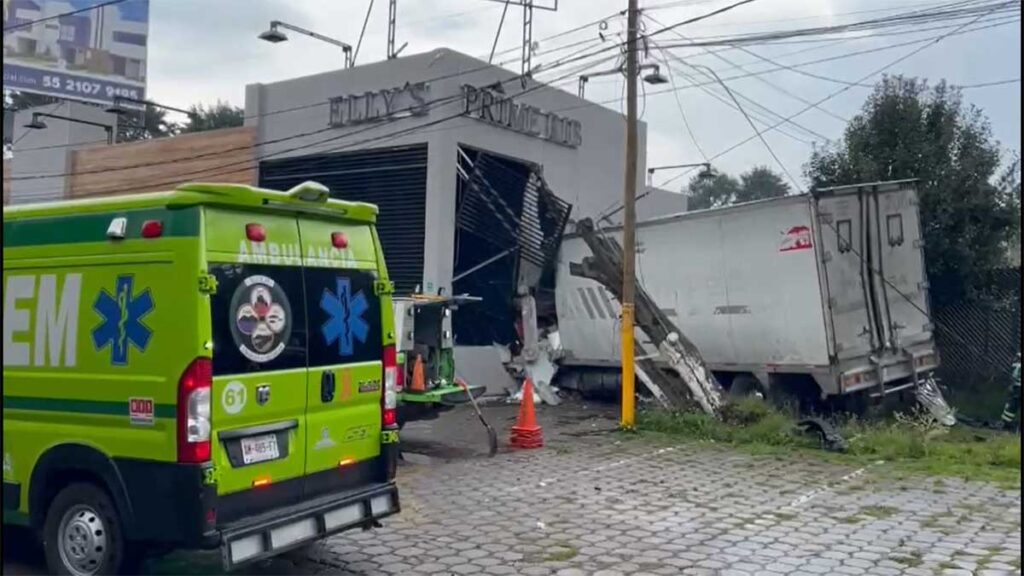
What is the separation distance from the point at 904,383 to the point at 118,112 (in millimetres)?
21078

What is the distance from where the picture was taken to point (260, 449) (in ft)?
19.2

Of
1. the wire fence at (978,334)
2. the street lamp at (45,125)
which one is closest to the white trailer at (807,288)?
the wire fence at (978,334)

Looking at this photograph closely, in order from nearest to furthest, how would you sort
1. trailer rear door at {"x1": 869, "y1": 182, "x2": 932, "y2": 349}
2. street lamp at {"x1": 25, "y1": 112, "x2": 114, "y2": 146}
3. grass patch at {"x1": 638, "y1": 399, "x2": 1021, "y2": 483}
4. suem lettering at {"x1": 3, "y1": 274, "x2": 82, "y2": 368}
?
1. suem lettering at {"x1": 3, "y1": 274, "x2": 82, "y2": 368}
2. grass patch at {"x1": 638, "y1": 399, "x2": 1021, "y2": 483}
3. trailer rear door at {"x1": 869, "y1": 182, "x2": 932, "y2": 349}
4. street lamp at {"x1": 25, "y1": 112, "x2": 114, "y2": 146}

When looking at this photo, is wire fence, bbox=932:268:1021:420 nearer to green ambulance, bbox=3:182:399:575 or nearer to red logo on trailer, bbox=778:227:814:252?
red logo on trailer, bbox=778:227:814:252

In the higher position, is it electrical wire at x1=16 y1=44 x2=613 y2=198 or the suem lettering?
electrical wire at x1=16 y1=44 x2=613 y2=198

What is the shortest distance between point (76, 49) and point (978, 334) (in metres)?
26.0

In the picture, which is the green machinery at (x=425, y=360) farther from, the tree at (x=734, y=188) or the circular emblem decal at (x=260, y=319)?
the tree at (x=734, y=188)

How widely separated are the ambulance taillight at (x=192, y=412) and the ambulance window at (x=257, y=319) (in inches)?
5.5

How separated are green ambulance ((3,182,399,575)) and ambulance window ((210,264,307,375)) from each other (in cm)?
1

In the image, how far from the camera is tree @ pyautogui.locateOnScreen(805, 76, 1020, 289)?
16.6 m

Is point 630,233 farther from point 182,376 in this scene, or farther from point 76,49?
point 76,49

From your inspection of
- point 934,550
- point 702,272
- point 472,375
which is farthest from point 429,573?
point 472,375

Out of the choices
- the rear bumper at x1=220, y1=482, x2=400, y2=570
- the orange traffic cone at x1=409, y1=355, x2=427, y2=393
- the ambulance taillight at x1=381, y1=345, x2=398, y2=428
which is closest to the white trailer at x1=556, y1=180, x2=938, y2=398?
the orange traffic cone at x1=409, y1=355, x2=427, y2=393

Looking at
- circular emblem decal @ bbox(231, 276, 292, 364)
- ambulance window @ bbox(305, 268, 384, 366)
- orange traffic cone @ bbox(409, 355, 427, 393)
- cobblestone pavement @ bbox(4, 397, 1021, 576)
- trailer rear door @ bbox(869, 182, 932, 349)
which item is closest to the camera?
circular emblem decal @ bbox(231, 276, 292, 364)
